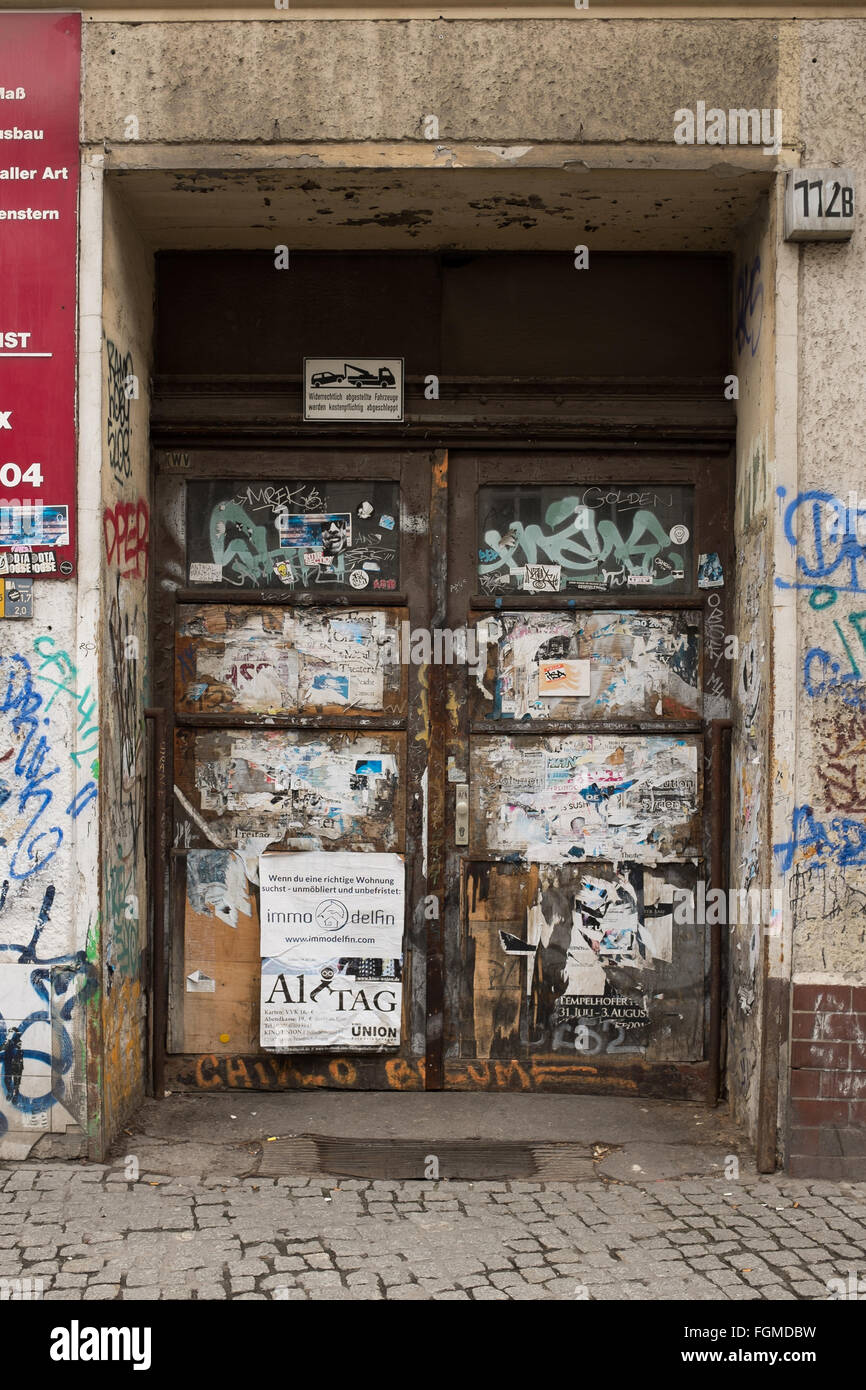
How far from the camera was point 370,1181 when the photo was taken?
4488 millimetres

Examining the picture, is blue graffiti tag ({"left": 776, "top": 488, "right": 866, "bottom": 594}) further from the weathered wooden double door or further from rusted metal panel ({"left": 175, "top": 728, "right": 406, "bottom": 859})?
rusted metal panel ({"left": 175, "top": 728, "right": 406, "bottom": 859})

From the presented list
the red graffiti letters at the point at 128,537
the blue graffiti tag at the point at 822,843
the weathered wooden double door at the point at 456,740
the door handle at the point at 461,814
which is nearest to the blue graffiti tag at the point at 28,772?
the red graffiti letters at the point at 128,537

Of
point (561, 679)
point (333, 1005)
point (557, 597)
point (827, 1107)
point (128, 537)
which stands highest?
point (128, 537)

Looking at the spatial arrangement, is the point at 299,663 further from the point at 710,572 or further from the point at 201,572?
the point at 710,572

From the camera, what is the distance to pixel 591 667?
5.35 m

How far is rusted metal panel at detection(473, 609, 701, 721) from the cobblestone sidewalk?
1993 mm

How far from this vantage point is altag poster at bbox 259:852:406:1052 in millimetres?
5270

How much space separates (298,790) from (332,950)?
28.8 inches

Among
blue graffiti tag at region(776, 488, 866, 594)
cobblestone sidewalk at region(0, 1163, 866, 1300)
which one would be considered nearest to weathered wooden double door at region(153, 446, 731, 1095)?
blue graffiti tag at region(776, 488, 866, 594)

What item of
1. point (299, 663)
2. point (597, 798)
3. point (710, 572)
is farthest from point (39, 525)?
point (710, 572)

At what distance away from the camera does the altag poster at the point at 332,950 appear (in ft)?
17.3

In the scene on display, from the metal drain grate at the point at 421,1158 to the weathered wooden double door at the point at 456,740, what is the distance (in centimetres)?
52

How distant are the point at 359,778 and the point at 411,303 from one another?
216cm

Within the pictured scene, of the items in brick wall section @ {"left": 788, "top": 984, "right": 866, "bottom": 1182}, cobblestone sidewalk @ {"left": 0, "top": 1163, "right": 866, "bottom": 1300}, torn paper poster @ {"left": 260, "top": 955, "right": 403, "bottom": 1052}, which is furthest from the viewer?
torn paper poster @ {"left": 260, "top": 955, "right": 403, "bottom": 1052}
